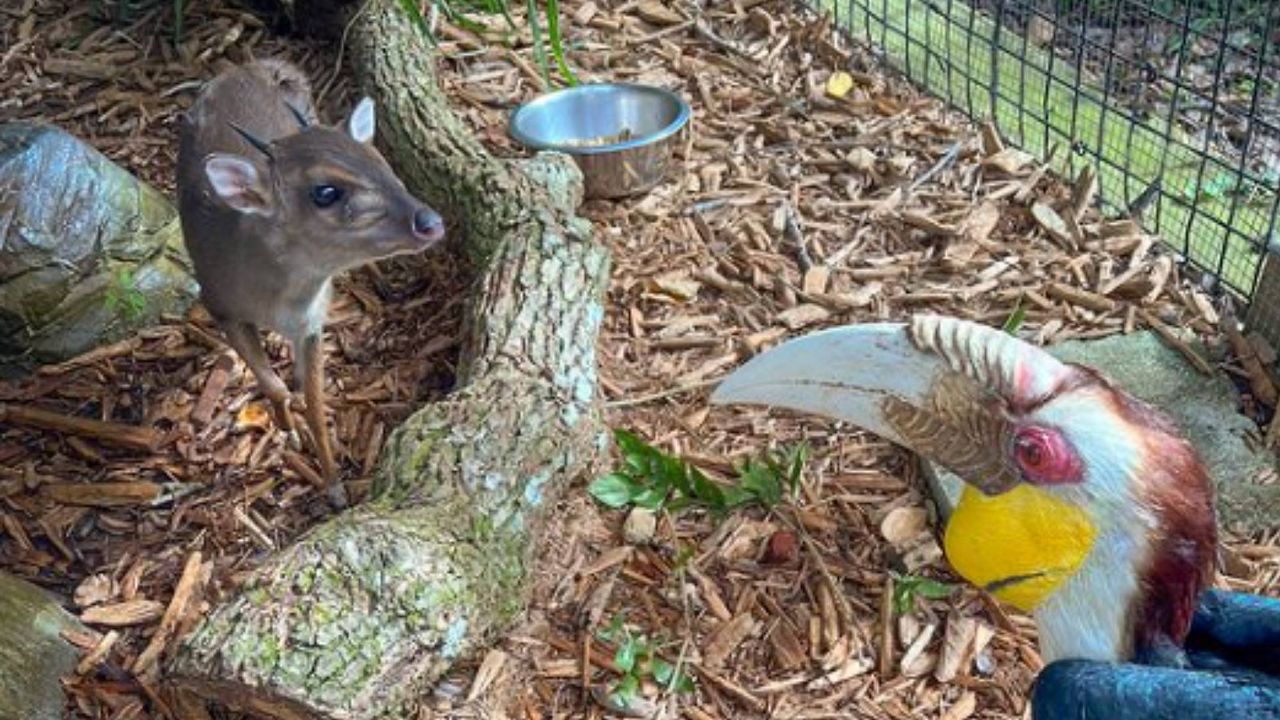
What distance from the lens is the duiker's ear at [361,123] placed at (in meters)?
4.18

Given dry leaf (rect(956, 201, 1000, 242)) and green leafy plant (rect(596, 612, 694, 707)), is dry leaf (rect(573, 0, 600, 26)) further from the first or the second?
green leafy plant (rect(596, 612, 694, 707))

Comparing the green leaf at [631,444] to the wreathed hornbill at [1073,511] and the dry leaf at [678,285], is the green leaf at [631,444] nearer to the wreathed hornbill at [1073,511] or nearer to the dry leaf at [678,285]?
the dry leaf at [678,285]

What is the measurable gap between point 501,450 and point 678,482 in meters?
0.55

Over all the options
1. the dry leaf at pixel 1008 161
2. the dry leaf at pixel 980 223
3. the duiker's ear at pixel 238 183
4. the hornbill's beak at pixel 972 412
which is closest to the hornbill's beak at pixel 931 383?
the hornbill's beak at pixel 972 412

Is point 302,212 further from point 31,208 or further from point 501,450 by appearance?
point 31,208

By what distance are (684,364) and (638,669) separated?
1.25 metres

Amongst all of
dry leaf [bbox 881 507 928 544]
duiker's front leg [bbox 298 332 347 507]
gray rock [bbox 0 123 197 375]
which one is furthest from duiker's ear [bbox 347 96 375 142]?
dry leaf [bbox 881 507 928 544]

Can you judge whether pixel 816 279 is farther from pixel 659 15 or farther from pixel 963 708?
pixel 659 15

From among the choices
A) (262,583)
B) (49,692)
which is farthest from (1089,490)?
(49,692)

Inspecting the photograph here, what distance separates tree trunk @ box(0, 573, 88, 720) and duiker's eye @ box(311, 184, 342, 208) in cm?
125

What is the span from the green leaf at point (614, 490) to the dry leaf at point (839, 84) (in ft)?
8.12

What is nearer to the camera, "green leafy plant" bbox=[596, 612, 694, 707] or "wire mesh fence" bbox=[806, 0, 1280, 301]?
"green leafy plant" bbox=[596, 612, 694, 707]

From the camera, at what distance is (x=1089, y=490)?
2.87 meters

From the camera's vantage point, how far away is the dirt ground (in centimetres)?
387
